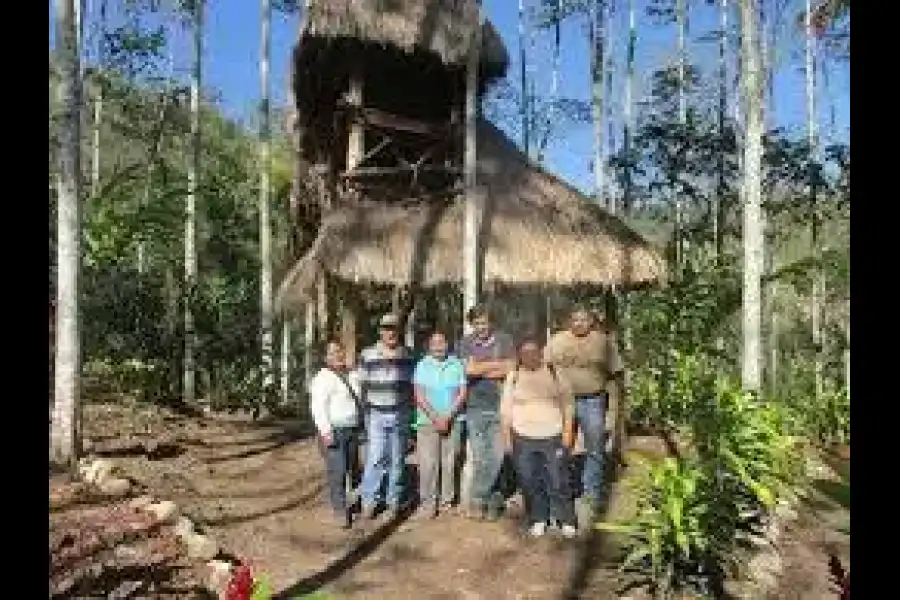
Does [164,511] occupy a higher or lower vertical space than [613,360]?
lower

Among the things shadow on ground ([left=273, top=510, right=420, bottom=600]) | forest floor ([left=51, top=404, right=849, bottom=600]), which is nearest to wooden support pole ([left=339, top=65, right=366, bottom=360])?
forest floor ([left=51, top=404, right=849, bottom=600])

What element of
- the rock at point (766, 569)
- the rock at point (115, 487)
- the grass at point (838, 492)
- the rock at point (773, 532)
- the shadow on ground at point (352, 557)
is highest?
the grass at point (838, 492)

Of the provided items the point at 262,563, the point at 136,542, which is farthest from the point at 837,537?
the point at 136,542

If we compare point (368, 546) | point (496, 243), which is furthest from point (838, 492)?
point (496, 243)

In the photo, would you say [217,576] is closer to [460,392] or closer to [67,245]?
[460,392]

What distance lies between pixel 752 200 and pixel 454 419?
4403 millimetres

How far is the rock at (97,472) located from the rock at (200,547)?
6.63 feet

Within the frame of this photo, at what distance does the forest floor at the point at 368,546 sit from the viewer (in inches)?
330

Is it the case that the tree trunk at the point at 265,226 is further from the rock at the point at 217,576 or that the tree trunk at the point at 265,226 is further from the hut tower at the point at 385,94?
the rock at the point at 217,576

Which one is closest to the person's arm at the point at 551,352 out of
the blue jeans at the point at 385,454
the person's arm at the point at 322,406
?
the blue jeans at the point at 385,454

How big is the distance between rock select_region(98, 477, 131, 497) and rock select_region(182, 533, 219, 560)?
1613mm

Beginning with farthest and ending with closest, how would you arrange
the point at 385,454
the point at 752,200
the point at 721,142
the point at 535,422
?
the point at 721,142 < the point at 752,200 < the point at 385,454 < the point at 535,422

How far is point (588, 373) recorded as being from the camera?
33.8 ft

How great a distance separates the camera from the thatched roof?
14117 mm
